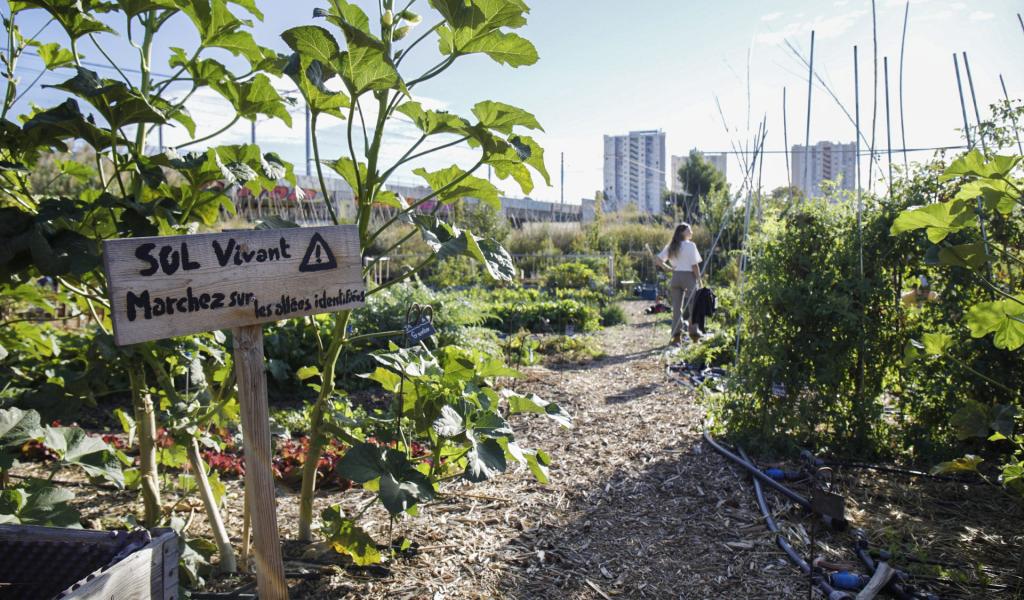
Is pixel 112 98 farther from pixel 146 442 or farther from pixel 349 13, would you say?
pixel 146 442

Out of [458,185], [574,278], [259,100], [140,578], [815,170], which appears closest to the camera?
[140,578]

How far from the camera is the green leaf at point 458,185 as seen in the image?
74.4 inches

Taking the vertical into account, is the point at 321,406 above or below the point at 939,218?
below

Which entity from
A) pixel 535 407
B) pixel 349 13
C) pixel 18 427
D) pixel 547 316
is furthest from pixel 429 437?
pixel 547 316

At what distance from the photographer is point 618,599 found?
2152 mm

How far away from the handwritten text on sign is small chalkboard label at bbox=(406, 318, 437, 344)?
1.41 feet

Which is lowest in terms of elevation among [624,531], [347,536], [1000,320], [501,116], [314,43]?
[624,531]

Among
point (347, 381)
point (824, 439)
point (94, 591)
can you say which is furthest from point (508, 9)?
point (347, 381)

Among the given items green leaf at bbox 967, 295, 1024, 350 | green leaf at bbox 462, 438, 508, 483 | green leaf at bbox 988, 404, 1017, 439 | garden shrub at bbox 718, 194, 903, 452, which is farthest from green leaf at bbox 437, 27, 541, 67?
garden shrub at bbox 718, 194, 903, 452

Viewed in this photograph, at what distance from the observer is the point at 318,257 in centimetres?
159

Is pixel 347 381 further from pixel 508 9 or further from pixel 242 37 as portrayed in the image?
pixel 508 9

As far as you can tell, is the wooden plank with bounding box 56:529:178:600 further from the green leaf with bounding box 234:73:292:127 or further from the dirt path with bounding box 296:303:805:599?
the green leaf with bounding box 234:73:292:127

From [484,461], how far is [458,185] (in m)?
0.82

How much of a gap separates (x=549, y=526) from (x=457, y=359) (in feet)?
3.28
